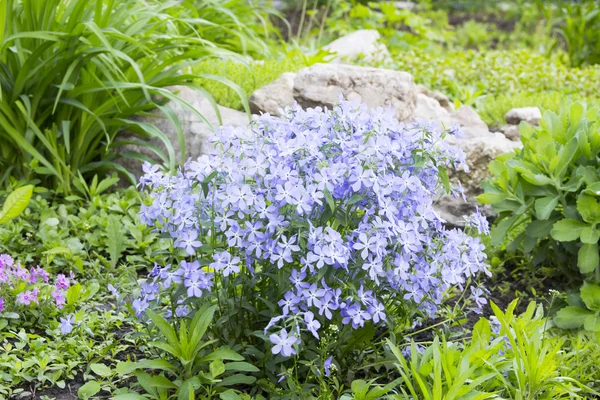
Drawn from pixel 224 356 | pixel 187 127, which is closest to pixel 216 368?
pixel 224 356

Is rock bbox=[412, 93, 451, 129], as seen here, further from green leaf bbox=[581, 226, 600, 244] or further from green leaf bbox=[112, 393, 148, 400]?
green leaf bbox=[112, 393, 148, 400]

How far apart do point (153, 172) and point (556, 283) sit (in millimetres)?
2009

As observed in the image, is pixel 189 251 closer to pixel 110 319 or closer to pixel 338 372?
pixel 338 372

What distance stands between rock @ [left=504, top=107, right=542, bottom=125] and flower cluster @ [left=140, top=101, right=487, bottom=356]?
2.39 metres

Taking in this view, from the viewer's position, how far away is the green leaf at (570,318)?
2.82 meters

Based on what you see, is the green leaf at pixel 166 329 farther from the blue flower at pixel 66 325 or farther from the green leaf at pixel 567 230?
the green leaf at pixel 567 230

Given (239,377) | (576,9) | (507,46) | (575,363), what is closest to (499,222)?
(575,363)

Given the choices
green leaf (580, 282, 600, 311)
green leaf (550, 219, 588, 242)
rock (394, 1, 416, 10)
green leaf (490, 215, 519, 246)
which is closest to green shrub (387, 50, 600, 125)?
green leaf (490, 215, 519, 246)

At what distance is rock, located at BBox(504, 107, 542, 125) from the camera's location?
447 centimetres

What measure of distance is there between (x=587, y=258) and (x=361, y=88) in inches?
69.5

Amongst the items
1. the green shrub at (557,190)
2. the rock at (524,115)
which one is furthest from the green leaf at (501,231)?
the rock at (524,115)

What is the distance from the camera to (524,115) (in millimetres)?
4523

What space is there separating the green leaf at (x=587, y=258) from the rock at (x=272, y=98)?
6.24 feet

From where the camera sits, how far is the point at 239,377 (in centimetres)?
216
